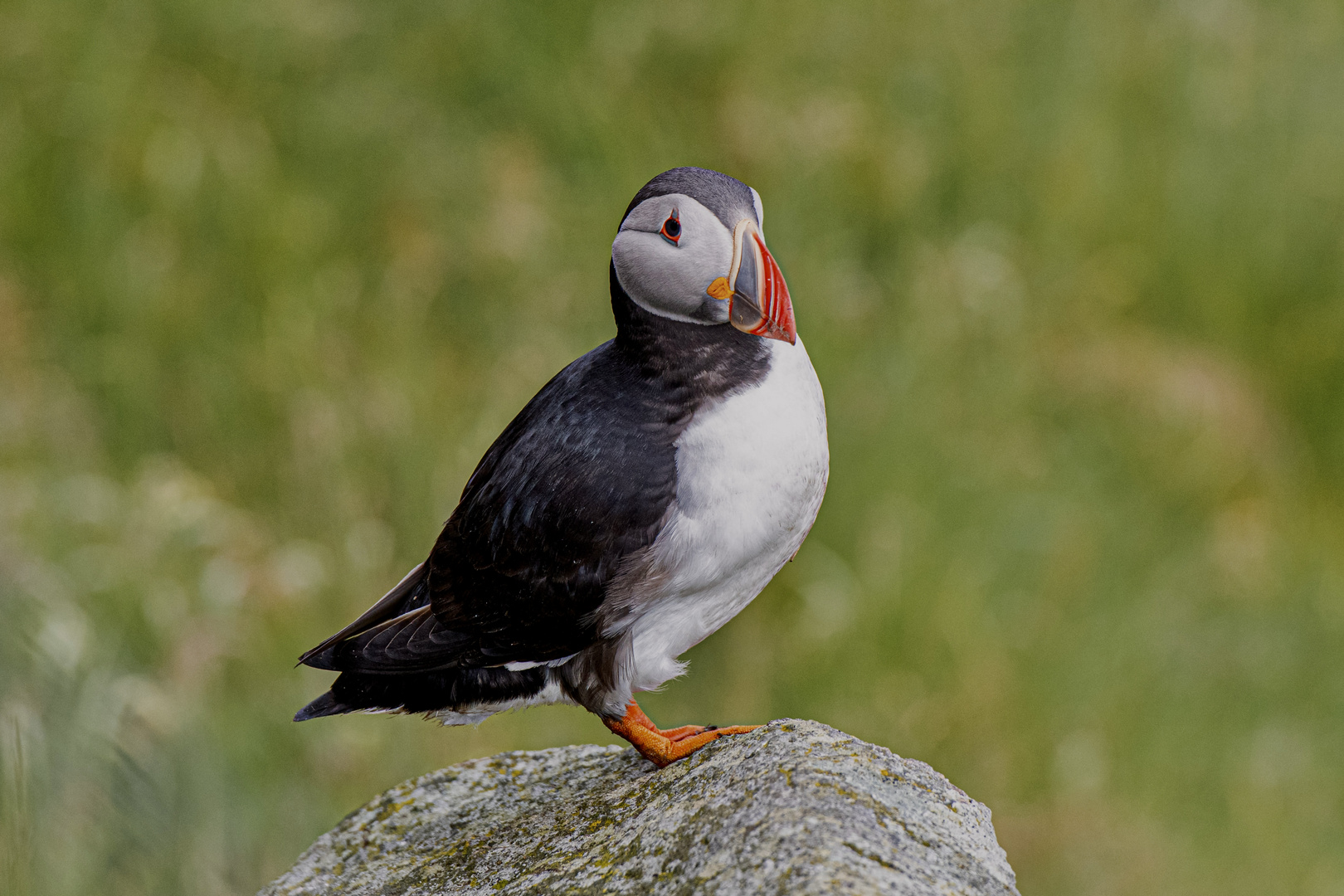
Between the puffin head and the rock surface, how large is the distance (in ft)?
2.91

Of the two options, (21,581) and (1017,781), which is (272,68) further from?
(1017,781)

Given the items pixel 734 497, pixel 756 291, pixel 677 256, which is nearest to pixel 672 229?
pixel 677 256

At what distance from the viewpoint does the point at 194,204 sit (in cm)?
634

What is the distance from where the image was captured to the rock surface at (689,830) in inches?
82.2

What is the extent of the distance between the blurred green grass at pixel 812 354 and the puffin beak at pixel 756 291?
6.36 feet

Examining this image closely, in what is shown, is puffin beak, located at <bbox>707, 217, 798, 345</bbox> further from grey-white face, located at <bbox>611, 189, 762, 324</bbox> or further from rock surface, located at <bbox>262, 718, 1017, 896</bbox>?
rock surface, located at <bbox>262, 718, 1017, 896</bbox>

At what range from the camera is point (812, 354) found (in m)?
5.42

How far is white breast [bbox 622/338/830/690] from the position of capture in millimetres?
2617

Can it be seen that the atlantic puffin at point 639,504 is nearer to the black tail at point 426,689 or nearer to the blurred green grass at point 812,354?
the black tail at point 426,689

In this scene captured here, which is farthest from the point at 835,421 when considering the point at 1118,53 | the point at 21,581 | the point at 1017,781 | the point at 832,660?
the point at 1118,53

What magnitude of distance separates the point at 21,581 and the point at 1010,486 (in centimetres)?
394

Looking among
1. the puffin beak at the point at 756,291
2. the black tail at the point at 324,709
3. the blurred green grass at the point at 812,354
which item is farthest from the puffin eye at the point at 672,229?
the blurred green grass at the point at 812,354

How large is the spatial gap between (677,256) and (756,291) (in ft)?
0.63

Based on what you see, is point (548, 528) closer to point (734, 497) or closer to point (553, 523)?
point (553, 523)
